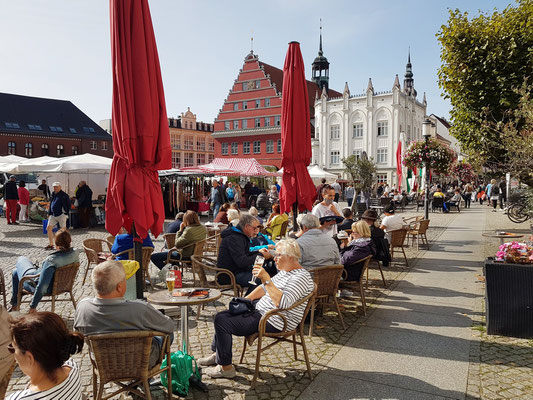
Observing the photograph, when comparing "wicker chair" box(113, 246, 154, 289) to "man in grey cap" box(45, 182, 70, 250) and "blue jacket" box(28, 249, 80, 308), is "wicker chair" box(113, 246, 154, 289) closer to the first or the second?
"blue jacket" box(28, 249, 80, 308)

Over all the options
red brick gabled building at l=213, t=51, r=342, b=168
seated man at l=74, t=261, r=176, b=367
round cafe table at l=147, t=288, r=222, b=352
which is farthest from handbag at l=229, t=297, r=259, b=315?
red brick gabled building at l=213, t=51, r=342, b=168

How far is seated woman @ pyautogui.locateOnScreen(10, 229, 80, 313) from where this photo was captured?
5367 mm

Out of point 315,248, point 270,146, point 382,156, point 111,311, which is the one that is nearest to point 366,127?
point 382,156

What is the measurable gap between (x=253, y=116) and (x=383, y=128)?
1662 cm

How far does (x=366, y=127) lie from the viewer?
5019cm

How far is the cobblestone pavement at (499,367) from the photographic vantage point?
364 centimetres

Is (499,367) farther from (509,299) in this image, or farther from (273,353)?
(273,353)

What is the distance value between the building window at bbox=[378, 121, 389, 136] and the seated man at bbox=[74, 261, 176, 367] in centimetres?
4901

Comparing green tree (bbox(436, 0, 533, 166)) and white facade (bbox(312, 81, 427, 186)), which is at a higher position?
white facade (bbox(312, 81, 427, 186))

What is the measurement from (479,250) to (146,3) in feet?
33.9

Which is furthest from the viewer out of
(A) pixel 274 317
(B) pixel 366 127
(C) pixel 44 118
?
(C) pixel 44 118

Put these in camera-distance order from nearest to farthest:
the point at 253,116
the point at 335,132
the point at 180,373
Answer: the point at 180,373, the point at 335,132, the point at 253,116

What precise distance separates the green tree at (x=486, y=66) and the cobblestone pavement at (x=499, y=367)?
7210 mm

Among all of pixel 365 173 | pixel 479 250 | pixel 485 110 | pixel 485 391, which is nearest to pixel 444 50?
pixel 485 110
